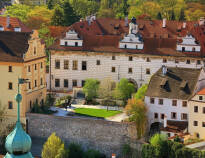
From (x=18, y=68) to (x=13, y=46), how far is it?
2.22m

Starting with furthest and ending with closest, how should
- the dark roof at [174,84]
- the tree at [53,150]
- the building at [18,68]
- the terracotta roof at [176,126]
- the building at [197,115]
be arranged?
the building at [18,68] → the dark roof at [174,84] → the terracotta roof at [176,126] → the building at [197,115] → the tree at [53,150]

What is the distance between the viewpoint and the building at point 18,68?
145 ft

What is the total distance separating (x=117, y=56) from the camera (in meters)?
54.0

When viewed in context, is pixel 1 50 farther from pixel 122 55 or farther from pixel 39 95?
pixel 122 55

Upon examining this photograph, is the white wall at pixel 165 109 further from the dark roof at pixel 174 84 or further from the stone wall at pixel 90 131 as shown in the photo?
the stone wall at pixel 90 131

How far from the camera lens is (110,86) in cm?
5106

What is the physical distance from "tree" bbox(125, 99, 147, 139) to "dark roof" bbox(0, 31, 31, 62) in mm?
10057

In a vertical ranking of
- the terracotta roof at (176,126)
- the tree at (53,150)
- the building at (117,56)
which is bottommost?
the tree at (53,150)

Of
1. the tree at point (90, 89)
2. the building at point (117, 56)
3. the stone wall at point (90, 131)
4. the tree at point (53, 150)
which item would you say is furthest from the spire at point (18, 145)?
the building at point (117, 56)

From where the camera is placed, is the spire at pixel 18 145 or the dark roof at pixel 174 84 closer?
the spire at pixel 18 145

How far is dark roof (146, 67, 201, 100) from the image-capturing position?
43062 mm

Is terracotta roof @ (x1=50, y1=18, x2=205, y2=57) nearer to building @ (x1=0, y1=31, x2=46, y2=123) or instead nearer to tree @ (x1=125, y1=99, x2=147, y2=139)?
building @ (x1=0, y1=31, x2=46, y2=123)

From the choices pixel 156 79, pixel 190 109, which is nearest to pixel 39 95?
pixel 156 79

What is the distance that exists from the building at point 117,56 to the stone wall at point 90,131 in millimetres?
11343
